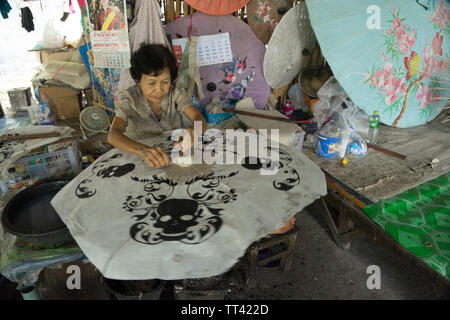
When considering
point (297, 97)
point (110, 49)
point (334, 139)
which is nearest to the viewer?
point (334, 139)

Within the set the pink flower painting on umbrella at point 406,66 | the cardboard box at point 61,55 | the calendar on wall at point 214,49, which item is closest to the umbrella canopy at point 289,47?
the calendar on wall at point 214,49

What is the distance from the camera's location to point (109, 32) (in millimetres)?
2498

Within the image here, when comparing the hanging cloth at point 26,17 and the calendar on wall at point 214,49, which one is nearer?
the calendar on wall at point 214,49

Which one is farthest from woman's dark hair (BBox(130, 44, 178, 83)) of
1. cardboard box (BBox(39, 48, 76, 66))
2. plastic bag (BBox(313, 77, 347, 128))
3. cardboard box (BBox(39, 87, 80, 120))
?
cardboard box (BBox(39, 48, 76, 66))

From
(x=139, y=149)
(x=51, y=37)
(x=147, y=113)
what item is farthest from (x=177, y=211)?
(x=51, y=37)

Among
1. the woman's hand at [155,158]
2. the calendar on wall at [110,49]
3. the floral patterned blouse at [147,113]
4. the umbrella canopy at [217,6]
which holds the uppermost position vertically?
the umbrella canopy at [217,6]

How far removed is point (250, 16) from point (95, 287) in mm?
2727

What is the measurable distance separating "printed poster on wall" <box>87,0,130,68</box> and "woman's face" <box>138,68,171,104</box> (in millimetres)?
844

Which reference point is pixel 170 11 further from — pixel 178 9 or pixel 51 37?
pixel 51 37

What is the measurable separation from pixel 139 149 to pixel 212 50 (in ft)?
5.47

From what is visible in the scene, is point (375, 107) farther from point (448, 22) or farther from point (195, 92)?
point (195, 92)

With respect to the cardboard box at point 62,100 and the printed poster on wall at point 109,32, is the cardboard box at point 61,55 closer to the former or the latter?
the cardboard box at point 62,100

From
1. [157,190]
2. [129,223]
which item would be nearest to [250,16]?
[157,190]

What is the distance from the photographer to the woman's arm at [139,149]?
1472mm
